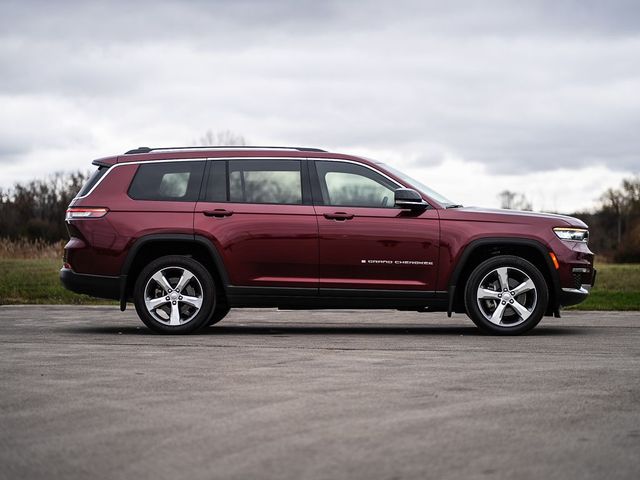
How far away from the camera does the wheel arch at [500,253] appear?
11.2 m

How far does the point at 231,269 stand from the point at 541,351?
3.42 m

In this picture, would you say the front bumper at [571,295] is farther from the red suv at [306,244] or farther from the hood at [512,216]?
the hood at [512,216]

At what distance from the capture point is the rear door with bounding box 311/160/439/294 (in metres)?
11.1

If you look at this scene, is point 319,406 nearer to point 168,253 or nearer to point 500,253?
point 168,253

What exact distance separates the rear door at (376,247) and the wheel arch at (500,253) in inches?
10.6

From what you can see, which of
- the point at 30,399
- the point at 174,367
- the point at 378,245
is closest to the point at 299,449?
the point at 30,399

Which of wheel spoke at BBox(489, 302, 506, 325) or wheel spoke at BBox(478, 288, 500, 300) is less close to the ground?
wheel spoke at BBox(478, 288, 500, 300)

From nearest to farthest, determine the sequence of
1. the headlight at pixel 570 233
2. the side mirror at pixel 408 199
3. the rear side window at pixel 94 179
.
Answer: the side mirror at pixel 408 199, the headlight at pixel 570 233, the rear side window at pixel 94 179

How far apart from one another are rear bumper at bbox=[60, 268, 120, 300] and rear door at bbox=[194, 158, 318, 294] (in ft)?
3.61

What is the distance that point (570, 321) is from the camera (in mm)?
13602

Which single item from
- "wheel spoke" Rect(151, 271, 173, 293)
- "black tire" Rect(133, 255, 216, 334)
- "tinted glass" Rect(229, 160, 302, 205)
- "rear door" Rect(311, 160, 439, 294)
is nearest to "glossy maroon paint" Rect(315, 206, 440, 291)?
"rear door" Rect(311, 160, 439, 294)

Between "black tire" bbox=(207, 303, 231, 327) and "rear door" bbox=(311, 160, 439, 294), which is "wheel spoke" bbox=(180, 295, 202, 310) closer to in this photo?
"black tire" bbox=(207, 303, 231, 327)

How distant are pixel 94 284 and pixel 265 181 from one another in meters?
2.09

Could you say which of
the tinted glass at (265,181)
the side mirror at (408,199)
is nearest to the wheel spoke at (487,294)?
the side mirror at (408,199)
